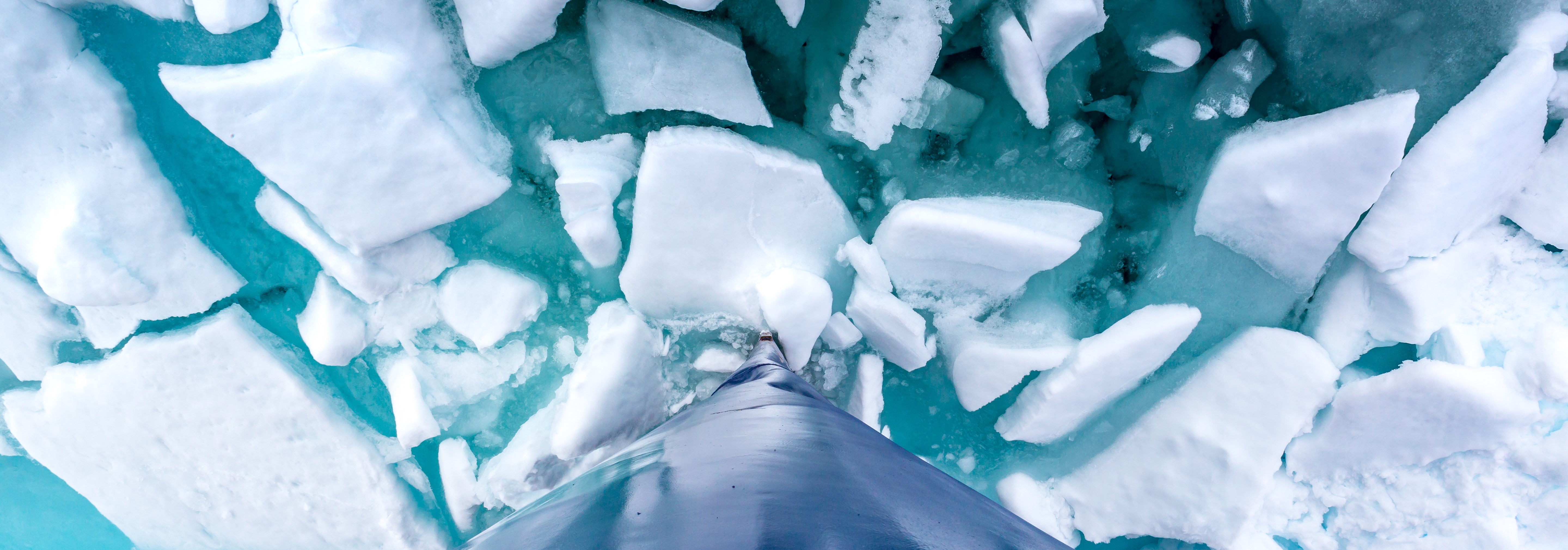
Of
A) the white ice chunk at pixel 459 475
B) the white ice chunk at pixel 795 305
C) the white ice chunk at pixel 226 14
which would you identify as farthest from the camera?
the white ice chunk at pixel 459 475

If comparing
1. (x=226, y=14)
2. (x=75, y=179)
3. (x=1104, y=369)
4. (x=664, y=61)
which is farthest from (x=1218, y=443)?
(x=75, y=179)

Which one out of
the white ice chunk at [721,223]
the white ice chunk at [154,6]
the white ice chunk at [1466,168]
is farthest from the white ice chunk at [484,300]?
the white ice chunk at [1466,168]

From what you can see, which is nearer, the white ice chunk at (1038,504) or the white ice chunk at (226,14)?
the white ice chunk at (226,14)

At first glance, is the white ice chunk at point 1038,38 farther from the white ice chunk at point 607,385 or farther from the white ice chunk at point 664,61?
the white ice chunk at point 607,385

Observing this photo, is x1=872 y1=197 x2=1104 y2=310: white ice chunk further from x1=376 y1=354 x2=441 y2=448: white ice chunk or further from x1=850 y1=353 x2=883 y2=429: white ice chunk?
x1=376 y1=354 x2=441 y2=448: white ice chunk

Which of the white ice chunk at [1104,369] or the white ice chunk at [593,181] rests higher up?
the white ice chunk at [593,181]

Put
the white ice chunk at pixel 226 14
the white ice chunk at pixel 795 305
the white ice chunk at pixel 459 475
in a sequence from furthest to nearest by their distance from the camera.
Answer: the white ice chunk at pixel 459 475
the white ice chunk at pixel 795 305
the white ice chunk at pixel 226 14

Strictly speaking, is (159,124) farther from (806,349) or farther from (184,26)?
(806,349)
